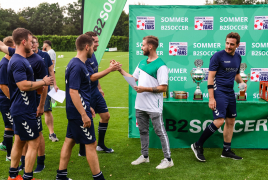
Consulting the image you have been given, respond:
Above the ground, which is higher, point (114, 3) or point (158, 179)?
point (114, 3)

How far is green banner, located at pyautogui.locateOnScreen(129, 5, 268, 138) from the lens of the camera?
5305 millimetres

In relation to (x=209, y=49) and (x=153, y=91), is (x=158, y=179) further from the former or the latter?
(x=209, y=49)

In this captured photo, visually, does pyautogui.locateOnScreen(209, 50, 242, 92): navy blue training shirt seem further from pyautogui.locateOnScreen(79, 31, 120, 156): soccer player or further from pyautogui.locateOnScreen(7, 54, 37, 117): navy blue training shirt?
pyautogui.locateOnScreen(7, 54, 37, 117): navy blue training shirt

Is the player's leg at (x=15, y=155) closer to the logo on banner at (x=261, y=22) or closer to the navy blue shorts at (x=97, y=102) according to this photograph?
the navy blue shorts at (x=97, y=102)

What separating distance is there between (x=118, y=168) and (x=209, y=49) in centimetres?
286

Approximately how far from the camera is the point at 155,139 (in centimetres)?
501

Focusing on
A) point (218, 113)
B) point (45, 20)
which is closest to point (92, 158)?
point (218, 113)

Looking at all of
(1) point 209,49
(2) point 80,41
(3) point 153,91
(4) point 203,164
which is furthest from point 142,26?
(4) point 203,164

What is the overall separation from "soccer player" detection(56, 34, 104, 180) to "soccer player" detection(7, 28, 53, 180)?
38cm

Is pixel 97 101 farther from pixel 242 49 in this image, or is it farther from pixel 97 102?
pixel 242 49

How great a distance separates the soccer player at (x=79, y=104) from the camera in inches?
121

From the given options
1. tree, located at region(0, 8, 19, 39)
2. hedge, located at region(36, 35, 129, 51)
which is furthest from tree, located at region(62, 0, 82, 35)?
hedge, located at region(36, 35, 129, 51)

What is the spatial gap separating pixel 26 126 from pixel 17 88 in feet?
1.47

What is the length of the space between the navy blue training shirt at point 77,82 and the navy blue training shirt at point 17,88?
0.45 m
